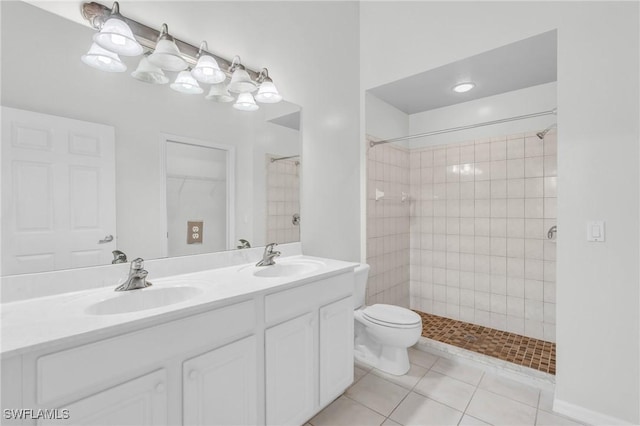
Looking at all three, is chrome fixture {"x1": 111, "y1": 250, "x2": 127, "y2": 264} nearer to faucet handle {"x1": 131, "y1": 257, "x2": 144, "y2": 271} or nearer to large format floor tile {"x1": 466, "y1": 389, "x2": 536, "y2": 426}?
faucet handle {"x1": 131, "y1": 257, "x2": 144, "y2": 271}

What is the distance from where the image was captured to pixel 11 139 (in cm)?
111

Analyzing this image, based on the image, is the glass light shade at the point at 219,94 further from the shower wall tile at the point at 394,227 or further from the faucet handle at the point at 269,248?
the shower wall tile at the point at 394,227

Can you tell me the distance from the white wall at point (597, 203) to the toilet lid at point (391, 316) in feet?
2.70

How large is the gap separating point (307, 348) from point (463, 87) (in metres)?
2.44

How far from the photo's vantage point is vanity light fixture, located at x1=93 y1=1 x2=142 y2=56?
48.3 inches

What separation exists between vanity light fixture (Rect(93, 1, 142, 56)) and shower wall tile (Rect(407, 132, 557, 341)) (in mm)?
2716

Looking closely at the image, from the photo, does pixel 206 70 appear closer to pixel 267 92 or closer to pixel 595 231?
pixel 267 92

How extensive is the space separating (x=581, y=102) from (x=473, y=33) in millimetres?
871

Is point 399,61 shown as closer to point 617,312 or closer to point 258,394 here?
point 617,312

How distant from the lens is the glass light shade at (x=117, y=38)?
4.02 feet

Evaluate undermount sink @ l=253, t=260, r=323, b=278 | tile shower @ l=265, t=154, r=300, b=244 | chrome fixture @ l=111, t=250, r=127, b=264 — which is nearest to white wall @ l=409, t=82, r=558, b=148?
tile shower @ l=265, t=154, r=300, b=244

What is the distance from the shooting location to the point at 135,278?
1.29 m

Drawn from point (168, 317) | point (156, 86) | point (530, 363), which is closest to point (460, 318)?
point (530, 363)

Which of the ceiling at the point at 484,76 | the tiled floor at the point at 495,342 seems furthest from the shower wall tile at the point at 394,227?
the ceiling at the point at 484,76
